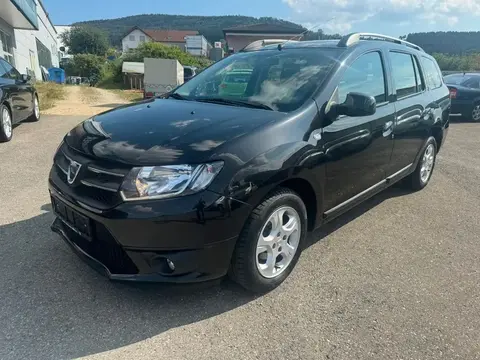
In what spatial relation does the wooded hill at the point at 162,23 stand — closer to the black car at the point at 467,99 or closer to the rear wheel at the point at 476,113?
the black car at the point at 467,99

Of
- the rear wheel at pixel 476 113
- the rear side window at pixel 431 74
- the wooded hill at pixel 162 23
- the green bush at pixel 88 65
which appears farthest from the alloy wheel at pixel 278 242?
the wooded hill at pixel 162 23

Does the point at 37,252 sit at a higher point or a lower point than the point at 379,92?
lower

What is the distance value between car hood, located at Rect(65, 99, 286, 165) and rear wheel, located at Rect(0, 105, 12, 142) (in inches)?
202

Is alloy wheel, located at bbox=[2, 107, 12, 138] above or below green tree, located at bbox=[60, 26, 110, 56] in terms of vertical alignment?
below

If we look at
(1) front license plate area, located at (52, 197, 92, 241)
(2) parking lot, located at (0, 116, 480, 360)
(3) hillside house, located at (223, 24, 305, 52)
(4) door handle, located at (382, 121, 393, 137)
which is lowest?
(2) parking lot, located at (0, 116, 480, 360)

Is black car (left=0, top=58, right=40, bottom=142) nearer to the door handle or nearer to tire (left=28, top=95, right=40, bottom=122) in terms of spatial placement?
tire (left=28, top=95, right=40, bottom=122)

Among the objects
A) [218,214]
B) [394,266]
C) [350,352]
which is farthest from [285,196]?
[394,266]

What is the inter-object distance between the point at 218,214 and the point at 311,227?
1.13 m

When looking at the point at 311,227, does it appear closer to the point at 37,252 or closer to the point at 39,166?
the point at 37,252

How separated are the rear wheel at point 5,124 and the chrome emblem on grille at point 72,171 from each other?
5632 millimetres

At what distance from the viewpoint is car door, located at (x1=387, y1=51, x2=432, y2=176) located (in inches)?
161

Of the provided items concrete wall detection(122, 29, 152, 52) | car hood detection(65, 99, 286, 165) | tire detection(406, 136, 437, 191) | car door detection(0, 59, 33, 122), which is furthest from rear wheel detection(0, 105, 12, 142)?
concrete wall detection(122, 29, 152, 52)

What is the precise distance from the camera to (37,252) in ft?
10.9

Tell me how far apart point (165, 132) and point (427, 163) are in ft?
13.2
